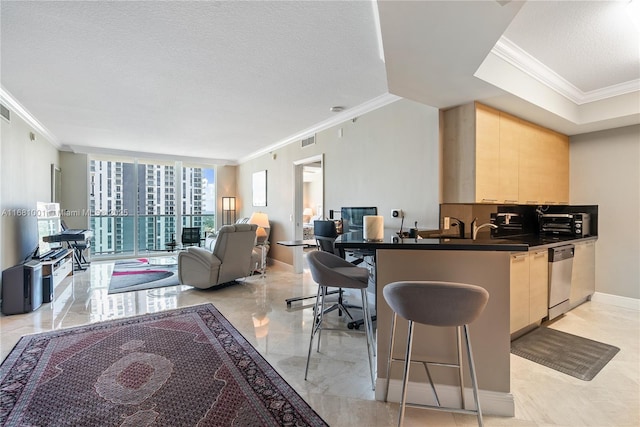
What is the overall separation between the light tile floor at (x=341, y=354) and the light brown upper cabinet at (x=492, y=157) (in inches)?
59.6

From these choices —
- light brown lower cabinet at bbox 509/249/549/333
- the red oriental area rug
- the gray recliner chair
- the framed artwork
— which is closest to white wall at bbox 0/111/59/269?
the red oriental area rug

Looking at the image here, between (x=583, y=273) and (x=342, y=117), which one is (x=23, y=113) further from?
(x=583, y=273)

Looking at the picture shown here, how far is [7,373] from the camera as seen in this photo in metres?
2.21

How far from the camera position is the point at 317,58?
275 cm

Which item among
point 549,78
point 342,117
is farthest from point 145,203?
point 549,78

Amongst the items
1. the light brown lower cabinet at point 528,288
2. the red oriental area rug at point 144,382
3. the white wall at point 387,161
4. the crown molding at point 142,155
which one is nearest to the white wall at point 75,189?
the crown molding at point 142,155

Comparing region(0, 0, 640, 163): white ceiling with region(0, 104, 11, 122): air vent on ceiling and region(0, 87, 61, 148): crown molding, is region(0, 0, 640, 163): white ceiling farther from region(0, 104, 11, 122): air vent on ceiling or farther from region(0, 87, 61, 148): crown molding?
region(0, 104, 11, 122): air vent on ceiling

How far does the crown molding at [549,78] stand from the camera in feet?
8.25

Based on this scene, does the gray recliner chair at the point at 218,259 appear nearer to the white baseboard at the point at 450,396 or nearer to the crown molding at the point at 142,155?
the white baseboard at the point at 450,396

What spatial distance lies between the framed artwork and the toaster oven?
5.27 meters

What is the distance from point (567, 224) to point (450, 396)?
325cm

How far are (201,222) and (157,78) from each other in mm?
6113

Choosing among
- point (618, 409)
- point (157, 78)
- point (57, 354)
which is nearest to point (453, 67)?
point (618, 409)

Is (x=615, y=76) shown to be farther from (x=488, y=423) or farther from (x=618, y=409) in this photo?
(x=488, y=423)
